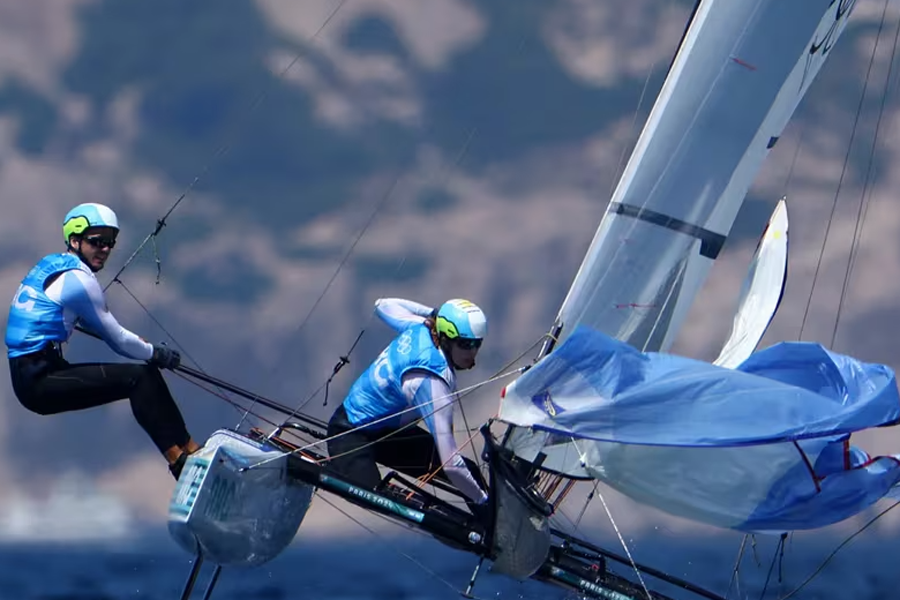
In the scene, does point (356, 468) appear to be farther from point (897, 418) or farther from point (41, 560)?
point (41, 560)

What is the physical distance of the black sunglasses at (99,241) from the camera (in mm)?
8016

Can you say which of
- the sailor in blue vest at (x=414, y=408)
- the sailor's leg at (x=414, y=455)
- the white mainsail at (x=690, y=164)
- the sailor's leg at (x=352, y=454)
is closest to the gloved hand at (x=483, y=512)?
the sailor in blue vest at (x=414, y=408)

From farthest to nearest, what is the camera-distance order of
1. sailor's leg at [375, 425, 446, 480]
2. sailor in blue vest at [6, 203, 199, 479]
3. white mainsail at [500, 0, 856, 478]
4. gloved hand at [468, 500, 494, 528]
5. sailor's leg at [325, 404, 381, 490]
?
white mainsail at [500, 0, 856, 478]
sailor's leg at [375, 425, 446, 480]
sailor's leg at [325, 404, 381, 490]
gloved hand at [468, 500, 494, 528]
sailor in blue vest at [6, 203, 199, 479]

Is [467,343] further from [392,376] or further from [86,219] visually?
[86,219]

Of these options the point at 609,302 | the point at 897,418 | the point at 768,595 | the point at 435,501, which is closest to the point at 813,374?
the point at 897,418

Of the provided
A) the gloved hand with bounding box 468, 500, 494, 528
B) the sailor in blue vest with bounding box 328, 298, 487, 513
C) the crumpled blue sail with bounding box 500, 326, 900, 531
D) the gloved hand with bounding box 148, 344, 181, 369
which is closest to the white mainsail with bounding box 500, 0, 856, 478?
the crumpled blue sail with bounding box 500, 326, 900, 531

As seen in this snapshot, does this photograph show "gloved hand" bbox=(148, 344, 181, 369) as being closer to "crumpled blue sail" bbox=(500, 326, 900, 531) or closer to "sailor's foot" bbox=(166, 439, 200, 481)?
"sailor's foot" bbox=(166, 439, 200, 481)

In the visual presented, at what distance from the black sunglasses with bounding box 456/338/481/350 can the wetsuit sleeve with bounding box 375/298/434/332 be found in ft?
2.58

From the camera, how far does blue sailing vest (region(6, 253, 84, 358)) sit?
796 cm

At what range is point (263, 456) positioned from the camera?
26.6 feet

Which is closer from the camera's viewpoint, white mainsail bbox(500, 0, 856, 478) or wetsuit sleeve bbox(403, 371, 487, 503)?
wetsuit sleeve bbox(403, 371, 487, 503)

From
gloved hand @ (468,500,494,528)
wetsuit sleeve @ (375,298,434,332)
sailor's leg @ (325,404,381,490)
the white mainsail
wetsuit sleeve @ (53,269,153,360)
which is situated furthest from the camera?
the white mainsail

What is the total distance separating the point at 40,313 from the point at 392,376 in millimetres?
1850

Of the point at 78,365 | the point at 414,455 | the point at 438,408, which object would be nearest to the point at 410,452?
the point at 414,455
